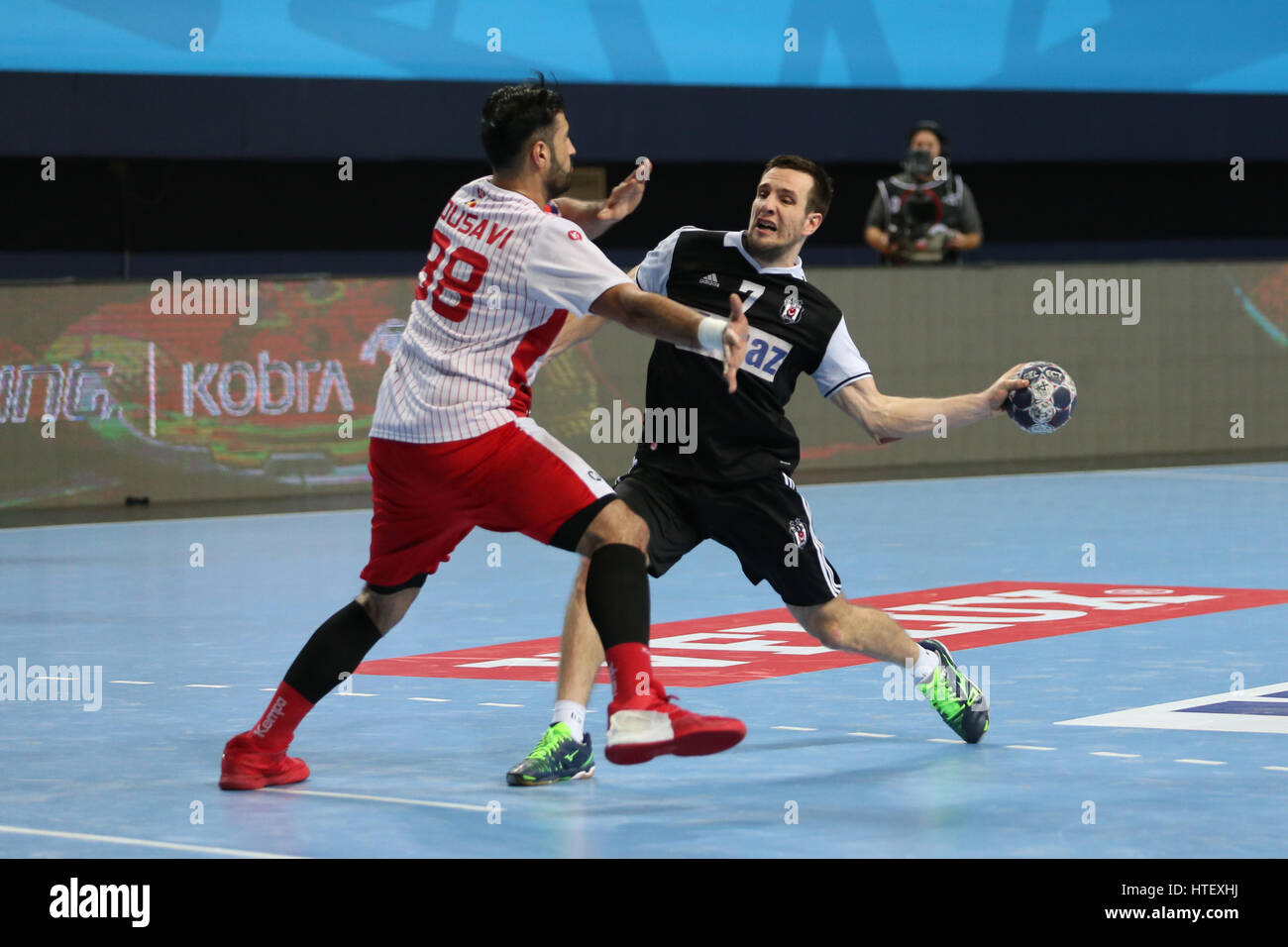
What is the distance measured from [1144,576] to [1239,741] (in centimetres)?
486

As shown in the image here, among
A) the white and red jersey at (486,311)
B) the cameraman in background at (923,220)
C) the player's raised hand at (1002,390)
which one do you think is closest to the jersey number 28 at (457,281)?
the white and red jersey at (486,311)

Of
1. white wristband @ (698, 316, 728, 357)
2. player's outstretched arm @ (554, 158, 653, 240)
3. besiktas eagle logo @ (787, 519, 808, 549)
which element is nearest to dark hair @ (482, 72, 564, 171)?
player's outstretched arm @ (554, 158, 653, 240)

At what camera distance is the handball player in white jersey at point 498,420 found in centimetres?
620

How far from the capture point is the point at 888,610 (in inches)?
420

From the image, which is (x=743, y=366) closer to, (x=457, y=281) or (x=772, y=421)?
(x=772, y=421)

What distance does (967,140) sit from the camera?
73.2ft

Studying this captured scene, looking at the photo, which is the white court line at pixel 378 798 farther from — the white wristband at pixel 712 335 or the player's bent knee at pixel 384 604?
the white wristband at pixel 712 335

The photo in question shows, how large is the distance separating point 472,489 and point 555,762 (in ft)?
3.00

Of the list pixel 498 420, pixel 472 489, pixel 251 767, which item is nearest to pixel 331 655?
pixel 251 767

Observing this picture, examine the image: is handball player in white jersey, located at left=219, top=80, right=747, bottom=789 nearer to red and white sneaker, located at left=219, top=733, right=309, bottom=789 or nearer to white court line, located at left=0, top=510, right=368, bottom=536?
red and white sneaker, located at left=219, top=733, right=309, bottom=789

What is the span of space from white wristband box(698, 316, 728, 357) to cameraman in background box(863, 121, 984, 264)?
13304 millimetres

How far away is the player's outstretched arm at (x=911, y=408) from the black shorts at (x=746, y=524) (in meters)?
0.39
